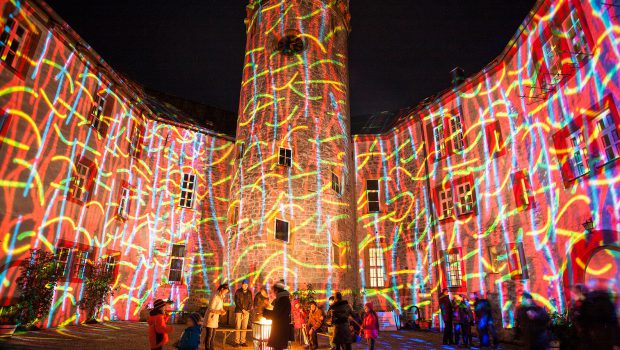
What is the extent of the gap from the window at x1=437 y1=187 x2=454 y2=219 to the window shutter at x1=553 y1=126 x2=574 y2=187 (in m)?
4.37

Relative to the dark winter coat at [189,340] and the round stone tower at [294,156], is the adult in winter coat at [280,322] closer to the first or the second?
the dark winter coat at [189,340]

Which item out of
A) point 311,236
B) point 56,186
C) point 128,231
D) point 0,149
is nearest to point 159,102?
point 128,231

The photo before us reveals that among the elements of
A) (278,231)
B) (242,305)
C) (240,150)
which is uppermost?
(240,150)

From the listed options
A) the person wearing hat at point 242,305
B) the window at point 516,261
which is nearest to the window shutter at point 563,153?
the window at point 516,261

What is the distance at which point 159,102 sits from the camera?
58.6ft

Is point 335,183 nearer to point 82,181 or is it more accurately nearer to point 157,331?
point 82,181

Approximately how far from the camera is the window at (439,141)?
535 inches

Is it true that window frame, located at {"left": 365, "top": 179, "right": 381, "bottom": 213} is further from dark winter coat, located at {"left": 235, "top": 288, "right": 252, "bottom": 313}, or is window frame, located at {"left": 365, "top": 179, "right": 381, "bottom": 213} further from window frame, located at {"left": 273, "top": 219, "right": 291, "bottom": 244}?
dark winter coat, located at {"left": 235, "top": 288, "right": 252, "bottom": 313}

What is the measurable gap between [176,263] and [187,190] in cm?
318

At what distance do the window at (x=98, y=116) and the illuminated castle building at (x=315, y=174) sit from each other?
63 mm

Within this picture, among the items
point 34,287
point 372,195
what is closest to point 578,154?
point 372,195

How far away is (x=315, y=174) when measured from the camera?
1334cm

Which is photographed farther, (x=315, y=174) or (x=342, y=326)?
(x=315, y=174)

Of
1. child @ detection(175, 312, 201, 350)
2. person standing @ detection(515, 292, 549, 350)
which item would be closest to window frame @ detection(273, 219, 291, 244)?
child @ detection(175, 312, 201, 350)
